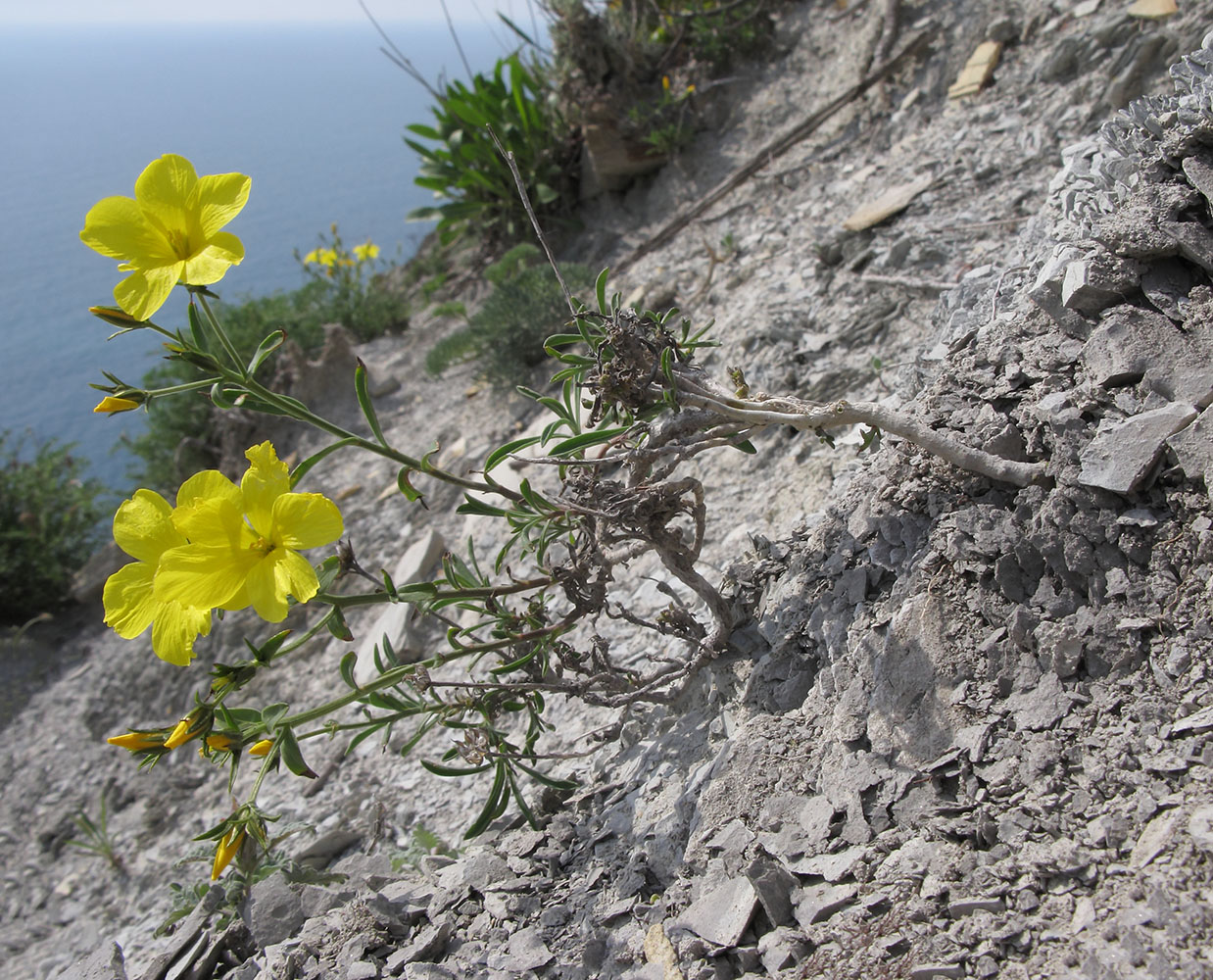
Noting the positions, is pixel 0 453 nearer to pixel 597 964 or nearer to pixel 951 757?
pixel 597 964

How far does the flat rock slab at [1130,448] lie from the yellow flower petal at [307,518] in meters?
1.26

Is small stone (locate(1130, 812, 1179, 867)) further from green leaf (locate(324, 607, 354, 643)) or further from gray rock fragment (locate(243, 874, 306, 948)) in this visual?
gray rock fragment (locate(243, 874, 306, 948))

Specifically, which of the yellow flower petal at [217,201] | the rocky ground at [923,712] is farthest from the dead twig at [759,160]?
the yellow flower petal at [217,201]

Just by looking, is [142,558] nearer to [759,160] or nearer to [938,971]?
[938,971]

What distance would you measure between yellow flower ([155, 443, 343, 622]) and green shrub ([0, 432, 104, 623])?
4.67 m

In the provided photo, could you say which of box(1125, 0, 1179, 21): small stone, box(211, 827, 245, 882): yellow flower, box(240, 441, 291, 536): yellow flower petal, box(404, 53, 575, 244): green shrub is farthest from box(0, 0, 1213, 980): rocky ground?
box(404, 53, 575, 244): green shrub

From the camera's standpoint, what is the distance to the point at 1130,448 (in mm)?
1339

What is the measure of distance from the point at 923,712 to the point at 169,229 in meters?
1.56

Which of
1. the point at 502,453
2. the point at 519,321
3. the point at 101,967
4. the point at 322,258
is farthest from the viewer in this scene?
the point at 322,258

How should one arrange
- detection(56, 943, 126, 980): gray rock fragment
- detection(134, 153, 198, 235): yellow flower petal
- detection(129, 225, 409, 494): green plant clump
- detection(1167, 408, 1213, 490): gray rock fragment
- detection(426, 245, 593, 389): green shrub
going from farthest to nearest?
1. detection(129, 225, 409, 494): green plant clump
2. detection(426, 245, 593, 389): green shrub
3. detection(56, 943, 126, 980): gray rock fragment
4. detection(134, 153, 198, 235): yellow flower petal
5. detection(1167, 408, 1213, 490): gray rock fragment

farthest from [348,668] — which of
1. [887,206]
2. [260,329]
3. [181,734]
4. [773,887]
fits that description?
[260,329]

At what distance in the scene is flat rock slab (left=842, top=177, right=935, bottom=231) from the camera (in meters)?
3.03

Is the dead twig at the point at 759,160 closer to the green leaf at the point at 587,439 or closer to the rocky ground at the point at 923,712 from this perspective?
the rocky ground at the point at 923,712

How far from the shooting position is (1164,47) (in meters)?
2.80
